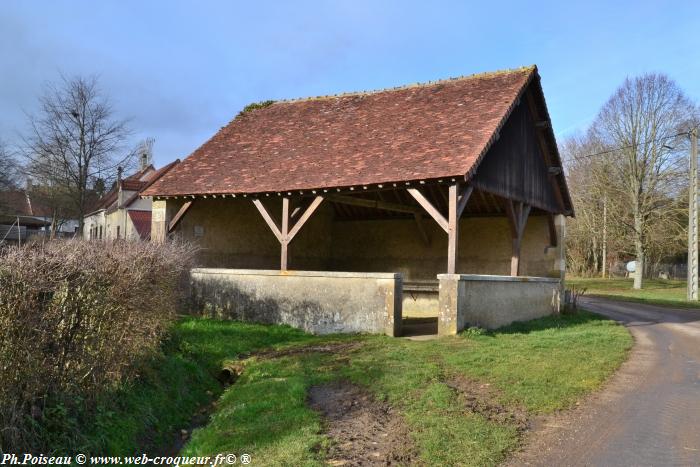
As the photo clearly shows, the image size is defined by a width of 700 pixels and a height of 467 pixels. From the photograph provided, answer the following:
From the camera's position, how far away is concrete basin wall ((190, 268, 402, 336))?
34.4 feet

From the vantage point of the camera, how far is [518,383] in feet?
21.5

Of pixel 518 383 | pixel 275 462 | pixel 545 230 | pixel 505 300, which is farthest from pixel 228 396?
pixel 545 230

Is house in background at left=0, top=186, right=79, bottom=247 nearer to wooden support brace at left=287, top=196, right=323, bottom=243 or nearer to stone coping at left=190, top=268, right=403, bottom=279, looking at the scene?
stone coping at left=190, top=268, right=403, bottom=279

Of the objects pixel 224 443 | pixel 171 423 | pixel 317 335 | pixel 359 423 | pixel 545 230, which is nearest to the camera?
pixel 224 443

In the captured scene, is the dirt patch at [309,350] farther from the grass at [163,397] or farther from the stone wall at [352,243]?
the stone wall at [352,243]

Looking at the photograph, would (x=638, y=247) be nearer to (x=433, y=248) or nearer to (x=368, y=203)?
(x=433, y=248)

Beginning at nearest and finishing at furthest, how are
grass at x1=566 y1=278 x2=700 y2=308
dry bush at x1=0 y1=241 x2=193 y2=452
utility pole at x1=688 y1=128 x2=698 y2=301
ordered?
dry bush at x1=0 y1=241 x2=193 y2=452
utility pole at x1=688 y1=128 x2=698 y2=301
grass at x1=566 y1=278 x2=700 y2=308

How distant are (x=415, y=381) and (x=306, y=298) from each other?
499 cm

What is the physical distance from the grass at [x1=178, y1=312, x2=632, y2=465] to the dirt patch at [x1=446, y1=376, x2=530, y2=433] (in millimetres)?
98

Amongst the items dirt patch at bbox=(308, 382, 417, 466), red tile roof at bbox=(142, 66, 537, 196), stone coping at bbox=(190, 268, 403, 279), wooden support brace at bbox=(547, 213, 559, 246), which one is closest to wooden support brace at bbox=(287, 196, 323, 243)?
red tile roof at bbox=(142, 66, 537, 196)

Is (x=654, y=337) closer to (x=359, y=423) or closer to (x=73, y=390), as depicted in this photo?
(x=359, y=423)

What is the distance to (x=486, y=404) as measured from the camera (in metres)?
5.80

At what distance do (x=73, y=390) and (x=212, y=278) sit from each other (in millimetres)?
7548

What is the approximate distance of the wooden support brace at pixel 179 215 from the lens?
45.8 feet
